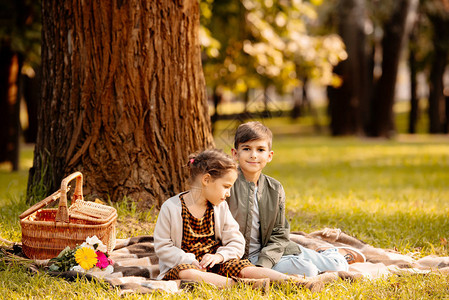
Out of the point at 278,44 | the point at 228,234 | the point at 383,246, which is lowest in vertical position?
the point at 383,246

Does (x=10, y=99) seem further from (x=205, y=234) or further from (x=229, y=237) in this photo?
(x=229, y=237)

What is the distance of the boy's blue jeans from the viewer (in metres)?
3.85

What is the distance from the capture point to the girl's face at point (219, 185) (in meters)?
3.57

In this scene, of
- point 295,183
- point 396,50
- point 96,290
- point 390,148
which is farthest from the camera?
point 396,50

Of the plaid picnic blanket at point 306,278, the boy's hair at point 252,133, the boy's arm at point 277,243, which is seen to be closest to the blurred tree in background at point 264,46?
the plaid picnic blanket at point 306,278

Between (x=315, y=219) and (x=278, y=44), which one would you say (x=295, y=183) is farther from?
(x=278, y=44)

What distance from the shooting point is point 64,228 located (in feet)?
12.7

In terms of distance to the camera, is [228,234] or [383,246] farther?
[383,246]

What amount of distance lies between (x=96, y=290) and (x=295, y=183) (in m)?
5.73

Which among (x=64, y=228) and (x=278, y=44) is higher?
(x=278, y=44)

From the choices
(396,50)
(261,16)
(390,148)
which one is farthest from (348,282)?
(396,50)

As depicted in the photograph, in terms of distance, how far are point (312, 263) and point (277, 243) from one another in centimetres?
29

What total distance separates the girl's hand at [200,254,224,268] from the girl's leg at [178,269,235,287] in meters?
0.07

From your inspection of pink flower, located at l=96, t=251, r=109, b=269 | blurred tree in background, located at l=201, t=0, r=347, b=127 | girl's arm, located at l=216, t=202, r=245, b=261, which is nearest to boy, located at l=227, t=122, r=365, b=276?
girl's arm, located at l=216, t=202, r=245, b=261
